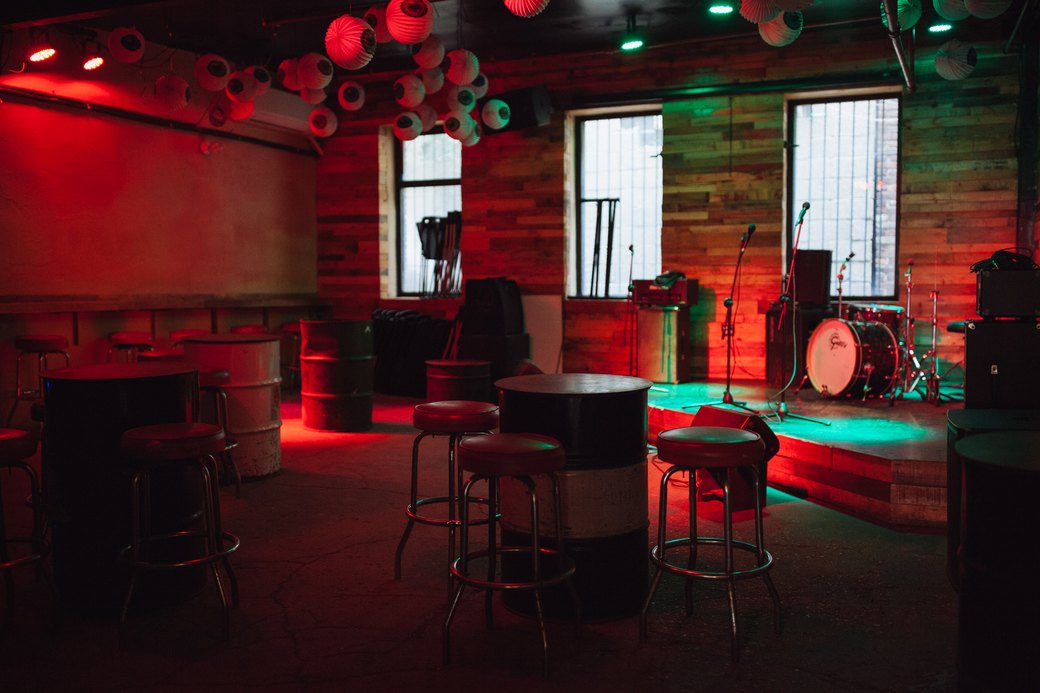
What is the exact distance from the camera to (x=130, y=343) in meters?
7.82

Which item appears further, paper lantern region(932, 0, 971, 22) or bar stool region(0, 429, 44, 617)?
paper lantern region(932, 0, 971, 22)

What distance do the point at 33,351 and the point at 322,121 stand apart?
3.63 meters

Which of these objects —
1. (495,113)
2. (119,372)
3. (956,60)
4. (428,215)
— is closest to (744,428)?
(119,372)

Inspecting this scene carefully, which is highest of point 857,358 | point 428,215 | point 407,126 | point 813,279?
point 407,126

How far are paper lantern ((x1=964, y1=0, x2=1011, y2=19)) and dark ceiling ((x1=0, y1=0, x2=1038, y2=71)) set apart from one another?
1.72 m

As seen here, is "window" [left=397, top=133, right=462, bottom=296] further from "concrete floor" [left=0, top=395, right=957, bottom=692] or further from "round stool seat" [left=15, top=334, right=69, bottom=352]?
"concrete floor" [left=0, top=395, right=957, bottom=692]

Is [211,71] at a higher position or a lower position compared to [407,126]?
higher

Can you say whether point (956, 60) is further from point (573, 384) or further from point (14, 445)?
point (14, 445)

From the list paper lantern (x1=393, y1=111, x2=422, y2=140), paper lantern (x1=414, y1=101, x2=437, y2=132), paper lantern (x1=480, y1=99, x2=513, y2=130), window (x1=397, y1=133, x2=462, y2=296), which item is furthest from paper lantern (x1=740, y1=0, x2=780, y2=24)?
window (x1=397, y1=133, x2=462, y2=296)

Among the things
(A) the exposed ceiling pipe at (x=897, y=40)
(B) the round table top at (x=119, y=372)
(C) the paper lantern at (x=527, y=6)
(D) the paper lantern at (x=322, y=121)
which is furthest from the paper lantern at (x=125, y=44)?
(A) the exposed ceiling pipe at (x=897, y=40)

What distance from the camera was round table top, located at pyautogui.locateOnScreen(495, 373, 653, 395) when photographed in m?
3.31

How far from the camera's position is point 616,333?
9.52 metres

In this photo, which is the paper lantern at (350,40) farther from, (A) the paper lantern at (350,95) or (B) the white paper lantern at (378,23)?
(A) the paper lantern at (350,95)

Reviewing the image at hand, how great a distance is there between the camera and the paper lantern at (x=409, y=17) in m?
5.75
